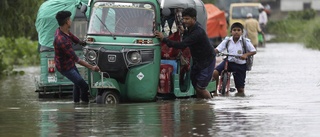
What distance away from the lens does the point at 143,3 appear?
17.9 meters

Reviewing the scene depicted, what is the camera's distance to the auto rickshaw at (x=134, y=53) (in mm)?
17422

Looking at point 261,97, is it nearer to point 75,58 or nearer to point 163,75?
point 163,75

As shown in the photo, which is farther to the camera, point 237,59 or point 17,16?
point 17,16

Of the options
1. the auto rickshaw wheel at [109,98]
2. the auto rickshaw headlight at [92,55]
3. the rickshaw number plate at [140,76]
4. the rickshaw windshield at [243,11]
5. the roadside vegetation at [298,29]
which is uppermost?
the rickshaw windshield at [243,11]

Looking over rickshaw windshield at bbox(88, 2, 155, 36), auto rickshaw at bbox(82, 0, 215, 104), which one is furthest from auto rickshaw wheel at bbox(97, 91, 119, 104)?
rickshaw windshield at bbox(88, 2, 155, 36)

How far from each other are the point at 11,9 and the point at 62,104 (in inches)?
373

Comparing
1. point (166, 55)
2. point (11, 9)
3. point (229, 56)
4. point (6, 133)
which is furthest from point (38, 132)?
point (11, 9)

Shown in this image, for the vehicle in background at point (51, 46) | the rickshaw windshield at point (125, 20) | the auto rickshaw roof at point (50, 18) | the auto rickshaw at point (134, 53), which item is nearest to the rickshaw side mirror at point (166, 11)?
the auto rickshaw at point (134, 53)

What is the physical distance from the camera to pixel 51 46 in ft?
67.1

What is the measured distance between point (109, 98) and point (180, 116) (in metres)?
2.98

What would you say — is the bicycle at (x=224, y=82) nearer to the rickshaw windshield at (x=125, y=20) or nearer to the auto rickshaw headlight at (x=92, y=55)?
the rickshaw windshield at (x=125, y=20)

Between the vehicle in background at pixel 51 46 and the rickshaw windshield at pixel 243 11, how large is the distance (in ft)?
97.8

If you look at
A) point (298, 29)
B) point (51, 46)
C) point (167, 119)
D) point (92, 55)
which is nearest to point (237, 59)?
point (92, 55)

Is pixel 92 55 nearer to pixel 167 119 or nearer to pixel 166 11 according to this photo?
pixel 166 11
